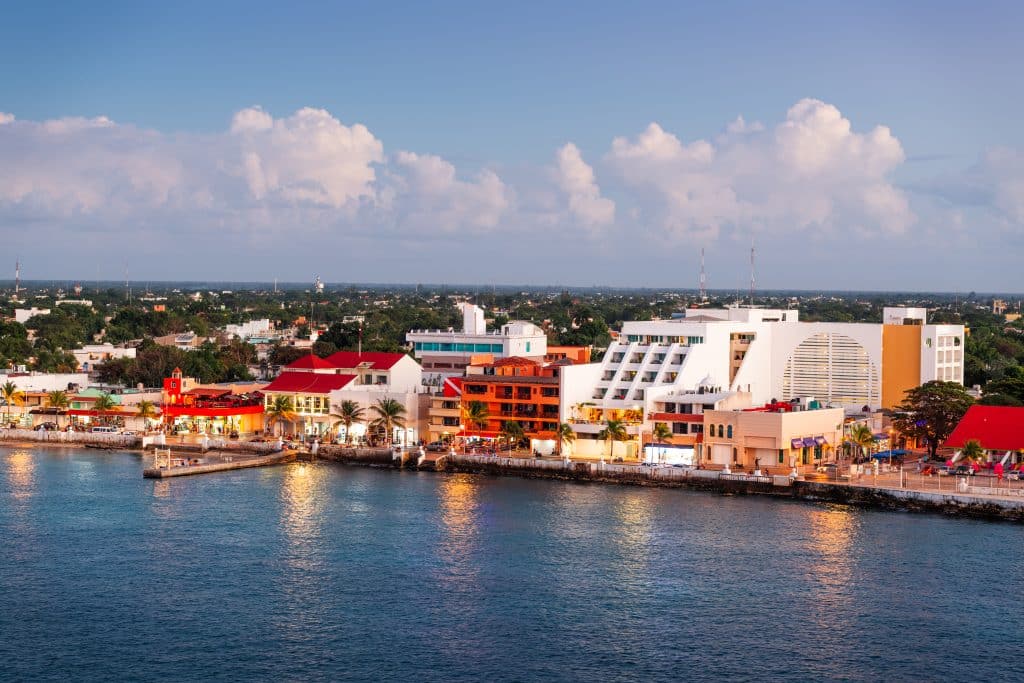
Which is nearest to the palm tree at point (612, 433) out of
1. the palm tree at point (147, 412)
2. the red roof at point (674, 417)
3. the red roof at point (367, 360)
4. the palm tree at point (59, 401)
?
the red roof at point (674, 417)

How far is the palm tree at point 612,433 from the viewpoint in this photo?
44.6 metres

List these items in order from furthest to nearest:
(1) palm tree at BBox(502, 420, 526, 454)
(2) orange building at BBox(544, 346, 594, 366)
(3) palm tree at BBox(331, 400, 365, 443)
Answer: (2) orange building at BBox(544, 346, 594, 366), (3) palm tree at BBox(331, 400, 365, 443), (1) palm tree at BBox(502, 420, 526, 454)

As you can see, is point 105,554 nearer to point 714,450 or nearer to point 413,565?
point 413,565

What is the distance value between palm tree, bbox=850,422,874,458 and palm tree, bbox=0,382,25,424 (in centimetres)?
3381

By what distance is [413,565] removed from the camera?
30.1 meters

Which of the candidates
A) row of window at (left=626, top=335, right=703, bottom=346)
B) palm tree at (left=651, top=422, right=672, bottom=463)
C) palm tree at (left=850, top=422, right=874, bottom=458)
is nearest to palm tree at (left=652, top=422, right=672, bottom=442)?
palm tree at (left=651, top=422, right=672, bottom=463)

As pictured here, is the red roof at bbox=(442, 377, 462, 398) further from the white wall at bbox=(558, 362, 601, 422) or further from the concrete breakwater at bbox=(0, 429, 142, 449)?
the concrete breakwater at bbox=(0, 429, 142, 449)

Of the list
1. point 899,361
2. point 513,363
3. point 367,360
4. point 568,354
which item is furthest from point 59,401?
point 899,361

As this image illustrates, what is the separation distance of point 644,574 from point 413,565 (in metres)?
5.19

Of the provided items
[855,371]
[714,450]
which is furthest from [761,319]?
[714,450]

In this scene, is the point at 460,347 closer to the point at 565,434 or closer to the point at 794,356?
the point at 565,434

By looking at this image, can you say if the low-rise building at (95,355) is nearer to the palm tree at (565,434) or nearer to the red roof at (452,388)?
the red roof at (452,388)

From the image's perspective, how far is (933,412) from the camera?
147 ft

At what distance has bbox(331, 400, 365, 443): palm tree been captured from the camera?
163 ft
